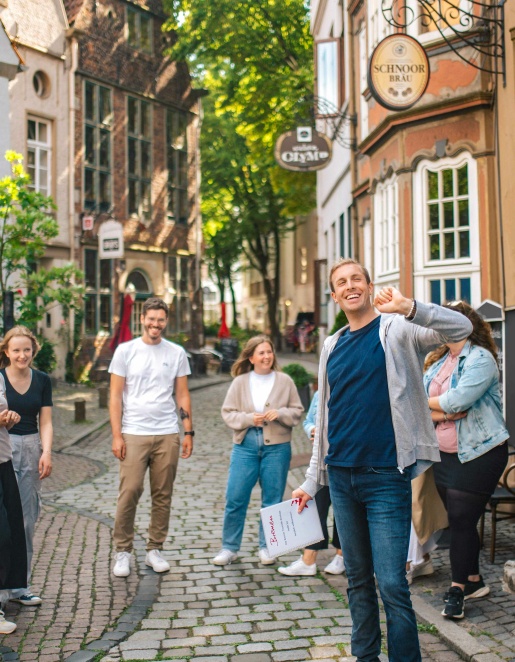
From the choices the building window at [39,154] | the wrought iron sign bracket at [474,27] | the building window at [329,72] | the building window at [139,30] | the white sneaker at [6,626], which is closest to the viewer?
the white sneaker at [6,626]

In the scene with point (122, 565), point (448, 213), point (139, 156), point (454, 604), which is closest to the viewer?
point (454, 604)

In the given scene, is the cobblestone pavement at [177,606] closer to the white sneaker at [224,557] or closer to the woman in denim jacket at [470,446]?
the white sneaker at [224,557]

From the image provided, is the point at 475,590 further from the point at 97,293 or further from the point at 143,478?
the point at 97,293

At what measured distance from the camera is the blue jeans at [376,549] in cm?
379

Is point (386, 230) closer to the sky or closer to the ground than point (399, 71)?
closer to the ground

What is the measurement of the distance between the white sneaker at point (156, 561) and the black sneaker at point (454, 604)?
221 centimetres

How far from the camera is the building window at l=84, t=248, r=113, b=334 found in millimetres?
25375

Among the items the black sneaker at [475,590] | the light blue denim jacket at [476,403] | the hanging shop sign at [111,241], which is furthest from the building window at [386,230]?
the hanging shop sign at [111,241]

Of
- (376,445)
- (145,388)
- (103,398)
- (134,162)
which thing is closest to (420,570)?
(145,388)

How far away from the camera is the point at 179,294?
29.8 meters

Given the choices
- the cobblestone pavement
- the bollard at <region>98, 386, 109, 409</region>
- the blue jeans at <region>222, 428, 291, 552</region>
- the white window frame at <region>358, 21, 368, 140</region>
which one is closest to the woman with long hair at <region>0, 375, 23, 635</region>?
the cobblestone pavement

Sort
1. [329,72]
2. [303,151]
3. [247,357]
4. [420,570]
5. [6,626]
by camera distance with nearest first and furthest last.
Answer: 1. [6,626]
2. [420,570]
3. [247,357]
4. [303,151]
5. [329,72]

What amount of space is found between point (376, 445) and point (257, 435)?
3.12 metres

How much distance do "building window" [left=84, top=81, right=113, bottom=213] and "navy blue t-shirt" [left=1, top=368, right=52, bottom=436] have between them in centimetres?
2015
